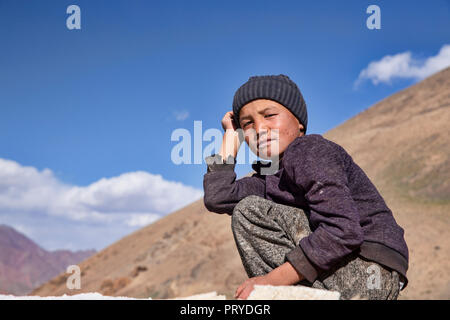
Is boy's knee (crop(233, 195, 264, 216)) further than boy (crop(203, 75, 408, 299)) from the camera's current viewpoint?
Yes

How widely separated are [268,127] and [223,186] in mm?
482

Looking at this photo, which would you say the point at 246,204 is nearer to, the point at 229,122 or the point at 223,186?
the point at 223,186

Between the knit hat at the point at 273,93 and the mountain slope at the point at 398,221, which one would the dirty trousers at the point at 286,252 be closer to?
the knit hat at the point at 273,93

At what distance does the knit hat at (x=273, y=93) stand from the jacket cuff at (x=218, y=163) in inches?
11.9

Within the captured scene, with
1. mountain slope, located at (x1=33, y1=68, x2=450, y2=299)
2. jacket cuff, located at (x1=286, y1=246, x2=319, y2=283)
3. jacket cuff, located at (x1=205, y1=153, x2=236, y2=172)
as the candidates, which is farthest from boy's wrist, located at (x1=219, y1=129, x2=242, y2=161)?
mountain slope, located at (x1=33, y1=68, x2=450, y2=299)

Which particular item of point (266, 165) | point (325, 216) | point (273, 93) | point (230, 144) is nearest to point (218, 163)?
point (230, 144)

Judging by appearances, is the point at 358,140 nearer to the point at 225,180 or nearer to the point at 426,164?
the point at 426,164

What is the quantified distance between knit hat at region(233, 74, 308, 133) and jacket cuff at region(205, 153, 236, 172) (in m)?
0.30

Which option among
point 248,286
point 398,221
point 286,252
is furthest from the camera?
point 398,221

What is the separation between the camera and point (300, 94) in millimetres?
3090

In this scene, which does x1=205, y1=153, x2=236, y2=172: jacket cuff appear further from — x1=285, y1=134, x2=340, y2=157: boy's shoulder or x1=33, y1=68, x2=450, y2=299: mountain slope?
x1=33, y1=68, x2=450, y2=299: mountain slope

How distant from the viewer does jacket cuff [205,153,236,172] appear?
3025mm

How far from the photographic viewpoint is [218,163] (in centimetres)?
303

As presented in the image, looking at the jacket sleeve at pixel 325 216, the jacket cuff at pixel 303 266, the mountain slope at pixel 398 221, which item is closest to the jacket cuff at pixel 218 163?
the jacket sleeve at pixel 325 216
